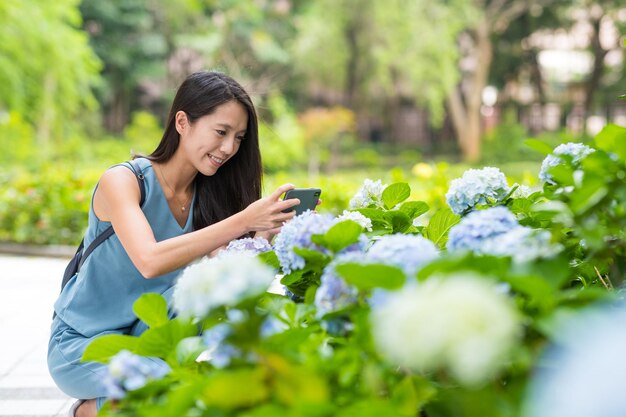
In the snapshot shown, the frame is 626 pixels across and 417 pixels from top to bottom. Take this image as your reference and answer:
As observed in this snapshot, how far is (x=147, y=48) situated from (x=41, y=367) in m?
15.9

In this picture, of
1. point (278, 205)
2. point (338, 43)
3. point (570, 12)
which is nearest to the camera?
→ point (278, 205)

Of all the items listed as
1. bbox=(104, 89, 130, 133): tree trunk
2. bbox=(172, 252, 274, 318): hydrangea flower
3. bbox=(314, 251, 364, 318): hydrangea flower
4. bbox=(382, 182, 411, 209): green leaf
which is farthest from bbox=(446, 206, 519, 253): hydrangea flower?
bbox=(104, 89, 130, 133): tree trunk

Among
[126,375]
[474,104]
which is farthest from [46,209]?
[474,104]

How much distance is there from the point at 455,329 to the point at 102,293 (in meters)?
1.46

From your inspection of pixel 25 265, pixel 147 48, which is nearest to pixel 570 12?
pixel 147 48

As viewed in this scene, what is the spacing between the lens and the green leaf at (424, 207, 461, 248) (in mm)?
1271

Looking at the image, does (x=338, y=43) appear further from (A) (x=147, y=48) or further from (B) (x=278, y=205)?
(B) (x=278, y=205)

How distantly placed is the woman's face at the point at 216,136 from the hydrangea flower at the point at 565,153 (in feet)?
2.68

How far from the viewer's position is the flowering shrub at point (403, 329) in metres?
0.57

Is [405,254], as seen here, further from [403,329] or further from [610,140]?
[610,140]

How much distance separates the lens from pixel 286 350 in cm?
75

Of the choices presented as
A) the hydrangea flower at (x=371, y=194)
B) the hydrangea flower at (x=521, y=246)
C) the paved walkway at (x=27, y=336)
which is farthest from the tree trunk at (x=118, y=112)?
the hydrangea flower at (x=521, y=246)

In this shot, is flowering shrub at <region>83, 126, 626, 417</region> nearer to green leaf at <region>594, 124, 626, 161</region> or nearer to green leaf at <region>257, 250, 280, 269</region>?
green leaf at <region>594, 124, 626, 161</region>

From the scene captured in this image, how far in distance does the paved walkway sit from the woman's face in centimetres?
114
